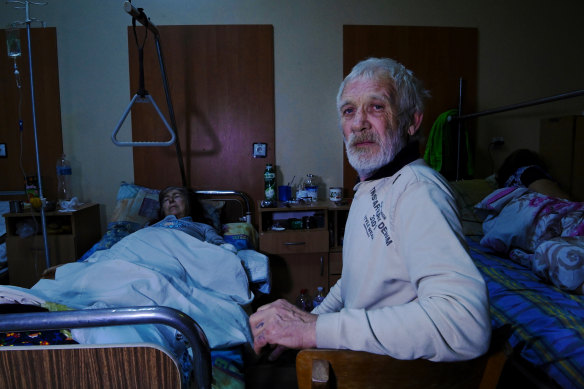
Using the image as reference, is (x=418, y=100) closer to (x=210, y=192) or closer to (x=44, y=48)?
(x=210, y=192)

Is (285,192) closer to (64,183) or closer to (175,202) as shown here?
(175,202)

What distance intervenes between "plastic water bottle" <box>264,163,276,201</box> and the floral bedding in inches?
58.9

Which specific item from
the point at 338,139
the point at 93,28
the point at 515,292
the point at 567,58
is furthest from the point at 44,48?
the point at 567,58

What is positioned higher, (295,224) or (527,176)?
(527,176)

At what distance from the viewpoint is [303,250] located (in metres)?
2.77

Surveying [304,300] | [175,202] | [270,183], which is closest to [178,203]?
[175,202]

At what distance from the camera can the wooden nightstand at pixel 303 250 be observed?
2.74m

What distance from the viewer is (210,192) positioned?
304 centimetres

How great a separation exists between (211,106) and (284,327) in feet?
8.57

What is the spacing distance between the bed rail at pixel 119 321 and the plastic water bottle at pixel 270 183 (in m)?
2.11

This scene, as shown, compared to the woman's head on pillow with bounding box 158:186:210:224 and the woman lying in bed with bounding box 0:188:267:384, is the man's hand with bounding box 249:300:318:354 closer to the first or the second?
the woman lying in bed with bounding box 0:188:267:384

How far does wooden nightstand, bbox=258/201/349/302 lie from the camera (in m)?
2.74

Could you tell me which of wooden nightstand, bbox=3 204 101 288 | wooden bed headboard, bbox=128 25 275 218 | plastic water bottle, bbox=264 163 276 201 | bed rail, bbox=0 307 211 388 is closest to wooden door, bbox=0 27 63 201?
wooden nightstand, bbox=3 204 101 288

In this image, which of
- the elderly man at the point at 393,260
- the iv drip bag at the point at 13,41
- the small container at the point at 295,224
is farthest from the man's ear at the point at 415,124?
the iv drip bag at the point at 13,41
